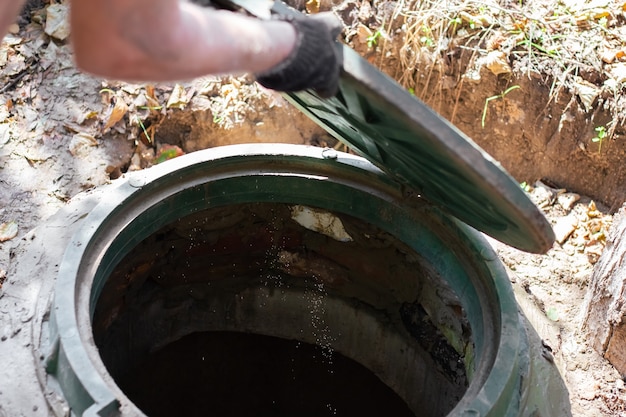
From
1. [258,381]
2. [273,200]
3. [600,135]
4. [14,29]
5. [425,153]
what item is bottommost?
[258,381]

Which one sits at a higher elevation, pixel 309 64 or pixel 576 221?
pixel 309 64

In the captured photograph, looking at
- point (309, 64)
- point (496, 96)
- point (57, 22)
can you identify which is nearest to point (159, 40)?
point (309, 64)

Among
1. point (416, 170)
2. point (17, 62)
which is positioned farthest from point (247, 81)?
point (416, 170)

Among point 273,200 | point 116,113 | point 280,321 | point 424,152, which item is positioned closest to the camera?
point 424,152

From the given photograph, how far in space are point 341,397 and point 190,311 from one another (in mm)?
814

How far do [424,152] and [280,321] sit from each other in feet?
5.60

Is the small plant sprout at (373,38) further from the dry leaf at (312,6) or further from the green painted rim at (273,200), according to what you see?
the green painted rim at (273,200)

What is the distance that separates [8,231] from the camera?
→ 2945mm

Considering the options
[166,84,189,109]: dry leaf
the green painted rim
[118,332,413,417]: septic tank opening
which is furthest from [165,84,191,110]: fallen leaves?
the green painted rim

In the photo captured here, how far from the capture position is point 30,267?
6.57 ft

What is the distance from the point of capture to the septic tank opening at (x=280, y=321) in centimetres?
270

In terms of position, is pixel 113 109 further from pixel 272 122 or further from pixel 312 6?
pixel 312 6

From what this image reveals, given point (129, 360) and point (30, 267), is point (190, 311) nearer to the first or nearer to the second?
point (129, 360)

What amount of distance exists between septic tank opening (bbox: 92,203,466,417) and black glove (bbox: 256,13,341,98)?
1232mm
